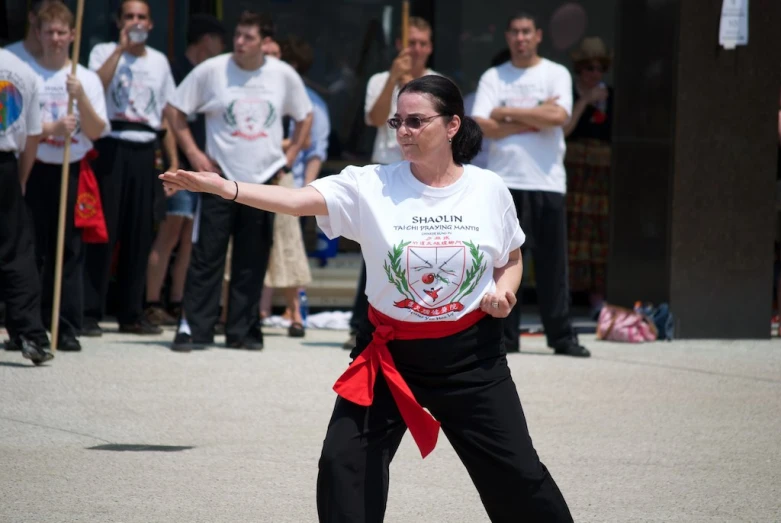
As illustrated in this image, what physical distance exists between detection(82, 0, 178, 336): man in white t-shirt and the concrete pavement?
1.80 ft

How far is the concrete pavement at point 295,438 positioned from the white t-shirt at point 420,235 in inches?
45.1

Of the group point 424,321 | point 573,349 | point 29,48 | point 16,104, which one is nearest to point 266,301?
point 573,349

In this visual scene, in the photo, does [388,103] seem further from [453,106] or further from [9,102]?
[453,106]

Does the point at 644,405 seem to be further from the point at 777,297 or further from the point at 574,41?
the point at 574,41

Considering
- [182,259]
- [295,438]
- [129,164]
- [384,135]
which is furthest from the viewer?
[182,259]

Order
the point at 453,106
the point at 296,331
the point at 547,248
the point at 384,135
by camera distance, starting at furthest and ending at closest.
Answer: the point at 296,331, the point at 384,135, the point at 547,248, the point at 453,106

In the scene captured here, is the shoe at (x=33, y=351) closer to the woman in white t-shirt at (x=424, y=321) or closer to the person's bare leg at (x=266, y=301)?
the person's bare leg at (x=266, y=301)

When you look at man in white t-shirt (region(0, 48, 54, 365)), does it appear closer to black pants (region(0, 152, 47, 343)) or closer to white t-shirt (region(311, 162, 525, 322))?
black pants (region(0, 152, 47, 343))

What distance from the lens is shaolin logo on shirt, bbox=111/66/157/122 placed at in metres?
9.62

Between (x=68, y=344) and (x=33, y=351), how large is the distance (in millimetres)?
828

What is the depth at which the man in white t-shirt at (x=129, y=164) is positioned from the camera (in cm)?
959

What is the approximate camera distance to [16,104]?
26.0 feet

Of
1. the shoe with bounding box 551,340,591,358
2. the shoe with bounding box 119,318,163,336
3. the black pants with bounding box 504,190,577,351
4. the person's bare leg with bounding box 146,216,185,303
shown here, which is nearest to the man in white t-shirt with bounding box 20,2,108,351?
the shoe with bounding box 119,318,163,336

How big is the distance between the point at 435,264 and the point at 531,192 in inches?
200
